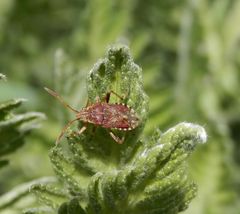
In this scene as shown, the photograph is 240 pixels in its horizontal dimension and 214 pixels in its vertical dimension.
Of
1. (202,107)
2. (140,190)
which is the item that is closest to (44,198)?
(140,190)

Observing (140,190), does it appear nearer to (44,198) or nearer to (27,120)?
(44,198)

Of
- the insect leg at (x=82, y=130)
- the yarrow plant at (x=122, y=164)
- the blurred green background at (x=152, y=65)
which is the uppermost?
the blurred green background at (x=152, y=65)

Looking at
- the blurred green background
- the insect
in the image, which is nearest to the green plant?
the insect

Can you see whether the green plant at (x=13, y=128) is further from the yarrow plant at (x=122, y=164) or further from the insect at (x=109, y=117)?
the yarrow plant at (x=122, y=164)

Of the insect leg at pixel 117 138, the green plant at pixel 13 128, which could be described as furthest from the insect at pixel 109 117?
the green plant at pixel 13 128

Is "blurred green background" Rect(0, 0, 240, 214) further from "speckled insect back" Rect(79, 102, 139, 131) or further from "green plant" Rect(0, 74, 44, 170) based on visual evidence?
"green plant" Rect(0, 74, 44, 170)
